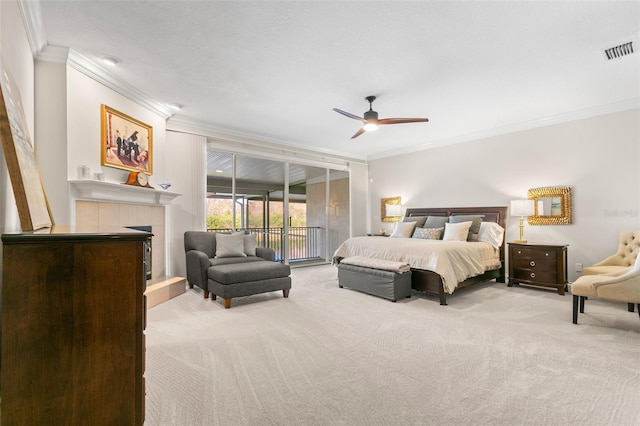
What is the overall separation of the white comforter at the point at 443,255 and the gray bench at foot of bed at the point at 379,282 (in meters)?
0.31

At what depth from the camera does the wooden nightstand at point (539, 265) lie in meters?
4.33

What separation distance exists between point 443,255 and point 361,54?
2615mm

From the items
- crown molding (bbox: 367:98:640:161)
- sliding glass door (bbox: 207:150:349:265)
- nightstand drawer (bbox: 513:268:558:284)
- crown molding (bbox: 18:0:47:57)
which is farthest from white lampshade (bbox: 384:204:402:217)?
crown molding (bbox: 18:0:47:57)

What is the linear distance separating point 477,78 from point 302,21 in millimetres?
2219

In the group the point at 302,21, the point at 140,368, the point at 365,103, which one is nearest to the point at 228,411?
the point at 140,368

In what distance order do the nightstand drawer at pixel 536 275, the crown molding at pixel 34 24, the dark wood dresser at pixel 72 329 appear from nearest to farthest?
the dark wood dresser at pixel 72 329 < the crown molding at pixel 34 24 < the nightstand drawer at pixel 536 275

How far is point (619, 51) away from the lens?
2.95 metres

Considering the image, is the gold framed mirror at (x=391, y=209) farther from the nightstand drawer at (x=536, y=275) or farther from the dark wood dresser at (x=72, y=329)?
the dark wood dresser at (x=72, y=329)

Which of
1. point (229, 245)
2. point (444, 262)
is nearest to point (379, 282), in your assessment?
point (444, 262)

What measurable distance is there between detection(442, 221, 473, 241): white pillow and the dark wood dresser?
15.5ft

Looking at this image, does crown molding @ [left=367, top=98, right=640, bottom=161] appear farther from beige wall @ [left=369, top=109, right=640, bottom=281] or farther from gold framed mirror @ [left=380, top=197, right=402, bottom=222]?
gold framed mirror @ [left=380, top=197, right=402, bottom=222]

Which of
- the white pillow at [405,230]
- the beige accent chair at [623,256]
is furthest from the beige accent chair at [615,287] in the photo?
the white pillow at [405,230]

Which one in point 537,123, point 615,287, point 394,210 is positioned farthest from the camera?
point 394,210

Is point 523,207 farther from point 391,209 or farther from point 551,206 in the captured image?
point 391,209
